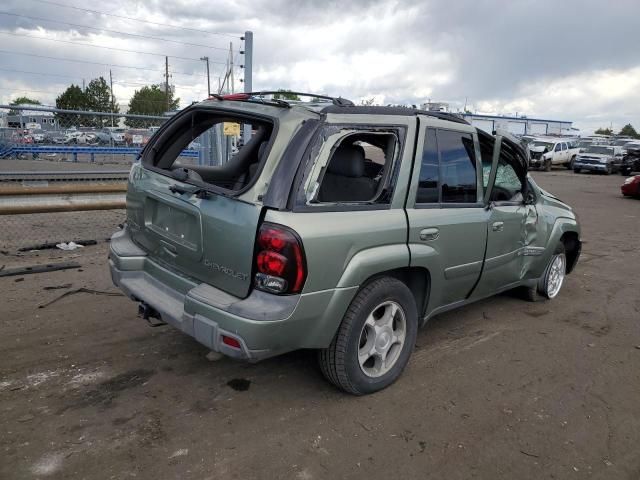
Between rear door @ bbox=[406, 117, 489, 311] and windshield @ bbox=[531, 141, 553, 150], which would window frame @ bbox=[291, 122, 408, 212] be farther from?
windshield @ bbox=[531, 141, 553, 150]

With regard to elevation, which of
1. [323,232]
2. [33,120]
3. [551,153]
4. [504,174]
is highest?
[33,120]

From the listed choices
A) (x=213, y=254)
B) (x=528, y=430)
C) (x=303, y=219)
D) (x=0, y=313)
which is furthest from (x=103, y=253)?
(x=528, y=430)

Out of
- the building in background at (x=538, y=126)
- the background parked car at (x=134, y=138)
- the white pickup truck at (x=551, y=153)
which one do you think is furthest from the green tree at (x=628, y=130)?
the background parked car at (x=134, y=138)

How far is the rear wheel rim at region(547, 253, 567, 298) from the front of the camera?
5428 millimetres

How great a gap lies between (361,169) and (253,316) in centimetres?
131

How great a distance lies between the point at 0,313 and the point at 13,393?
159cm

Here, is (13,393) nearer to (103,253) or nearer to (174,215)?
(174,215)

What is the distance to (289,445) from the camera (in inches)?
113

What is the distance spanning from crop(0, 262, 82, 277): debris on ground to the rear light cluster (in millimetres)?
3979

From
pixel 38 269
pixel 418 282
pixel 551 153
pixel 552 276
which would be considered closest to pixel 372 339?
pixel 418 282

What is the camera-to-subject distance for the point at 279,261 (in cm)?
A: 279

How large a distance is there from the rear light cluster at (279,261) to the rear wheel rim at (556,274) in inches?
141

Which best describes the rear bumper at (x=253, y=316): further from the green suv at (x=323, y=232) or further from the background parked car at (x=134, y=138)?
the background parked car at (x=134, y=138)

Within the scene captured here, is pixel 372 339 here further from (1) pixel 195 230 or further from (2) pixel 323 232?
(1) pixel 195 230
